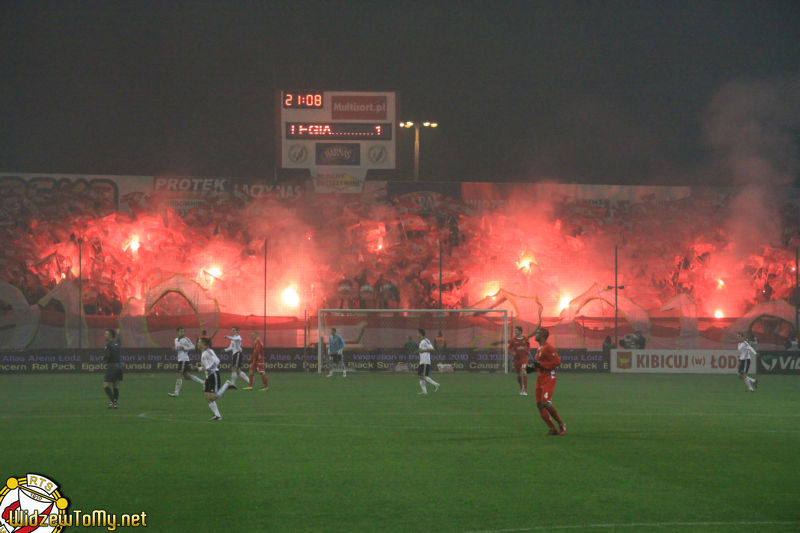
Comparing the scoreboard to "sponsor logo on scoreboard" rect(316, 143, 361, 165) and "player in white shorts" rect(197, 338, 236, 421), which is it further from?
"player in white shorts" rect(197, 338, 236, 421)

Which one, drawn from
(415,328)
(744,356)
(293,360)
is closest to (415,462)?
(744,356)

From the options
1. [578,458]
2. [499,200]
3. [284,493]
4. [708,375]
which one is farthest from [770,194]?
[284,493]

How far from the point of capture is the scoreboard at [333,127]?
65.6 m

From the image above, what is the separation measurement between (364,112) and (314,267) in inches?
471

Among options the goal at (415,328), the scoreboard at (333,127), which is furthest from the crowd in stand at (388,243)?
the goal at (415,328)

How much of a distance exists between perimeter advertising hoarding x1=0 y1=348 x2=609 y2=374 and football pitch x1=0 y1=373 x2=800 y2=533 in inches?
688

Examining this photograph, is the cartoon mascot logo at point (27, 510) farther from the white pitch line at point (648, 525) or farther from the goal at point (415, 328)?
the goal at point (415, 328)

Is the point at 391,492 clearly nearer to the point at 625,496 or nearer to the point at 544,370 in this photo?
the point at 625,496

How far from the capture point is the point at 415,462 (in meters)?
14.0

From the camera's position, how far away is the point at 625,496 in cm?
1136

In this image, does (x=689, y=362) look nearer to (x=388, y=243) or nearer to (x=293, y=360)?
(x=293, y=360)

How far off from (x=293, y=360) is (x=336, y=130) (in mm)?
25794

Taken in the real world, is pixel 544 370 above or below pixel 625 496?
above

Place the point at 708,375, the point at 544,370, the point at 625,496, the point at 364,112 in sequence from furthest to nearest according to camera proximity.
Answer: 1. the point at 364,112
2. the point at 708,375
3. the point at 544,370
4. the point at 625,496
